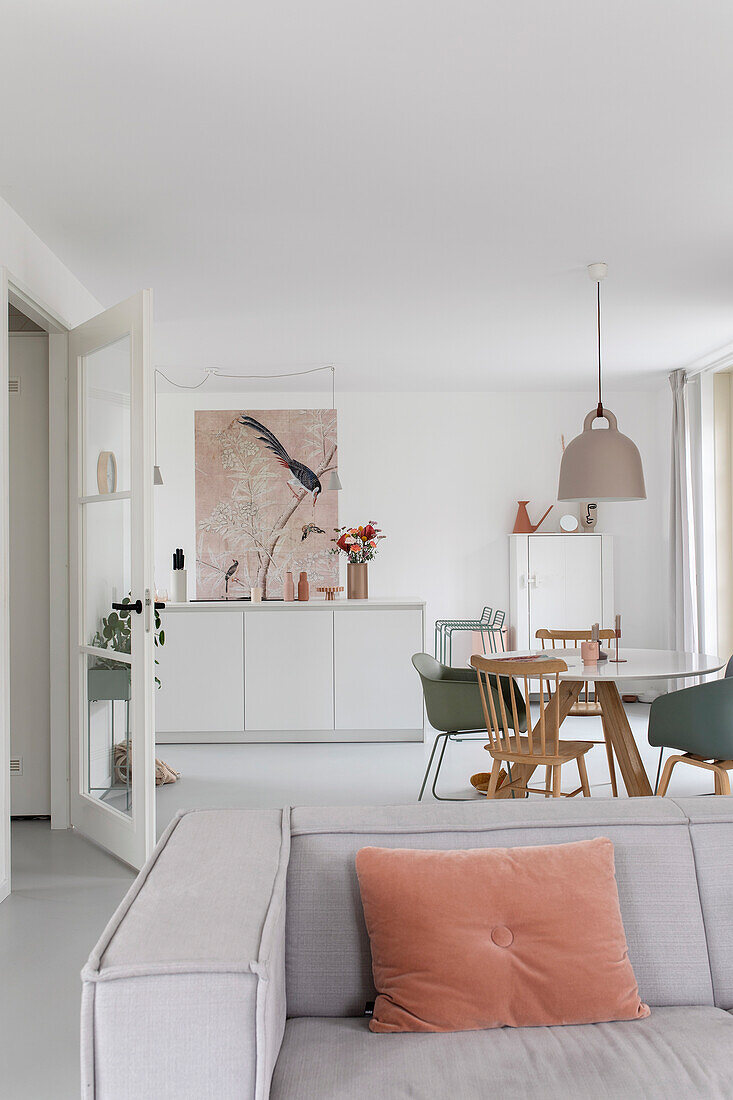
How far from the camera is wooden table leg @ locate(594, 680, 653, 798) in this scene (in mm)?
3934

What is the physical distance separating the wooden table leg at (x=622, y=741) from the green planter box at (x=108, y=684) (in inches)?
81.5

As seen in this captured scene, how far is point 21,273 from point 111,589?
1350 millimetres

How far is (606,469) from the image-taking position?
3.95 metres

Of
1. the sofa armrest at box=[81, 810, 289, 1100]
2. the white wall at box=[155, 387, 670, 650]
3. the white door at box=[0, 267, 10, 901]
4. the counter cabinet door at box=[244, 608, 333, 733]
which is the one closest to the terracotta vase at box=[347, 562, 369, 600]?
the counter cabinet door at box=[244, 608, 333, 733]

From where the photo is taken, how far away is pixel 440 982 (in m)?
1.43

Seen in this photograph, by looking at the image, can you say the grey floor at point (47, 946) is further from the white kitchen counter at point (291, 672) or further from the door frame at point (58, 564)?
the white kitchen counter at point (291, 672)

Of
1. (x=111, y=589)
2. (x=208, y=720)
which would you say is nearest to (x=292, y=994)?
(x=111, y=589)

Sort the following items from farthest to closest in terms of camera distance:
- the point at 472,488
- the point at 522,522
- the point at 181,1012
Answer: the point at 472,488, the point at 522,522, the point at 181,1012

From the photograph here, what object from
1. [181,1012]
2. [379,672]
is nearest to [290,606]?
[379,672]

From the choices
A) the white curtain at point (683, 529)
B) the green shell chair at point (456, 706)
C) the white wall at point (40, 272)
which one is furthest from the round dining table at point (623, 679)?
the white wall at point (40, 272)

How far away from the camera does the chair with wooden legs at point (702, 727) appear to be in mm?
3488

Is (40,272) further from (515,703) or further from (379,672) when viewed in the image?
(379,672)

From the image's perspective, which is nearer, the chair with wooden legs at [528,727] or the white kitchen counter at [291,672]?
the chair with wooden legs at [528,727]

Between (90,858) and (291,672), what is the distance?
2.43m
